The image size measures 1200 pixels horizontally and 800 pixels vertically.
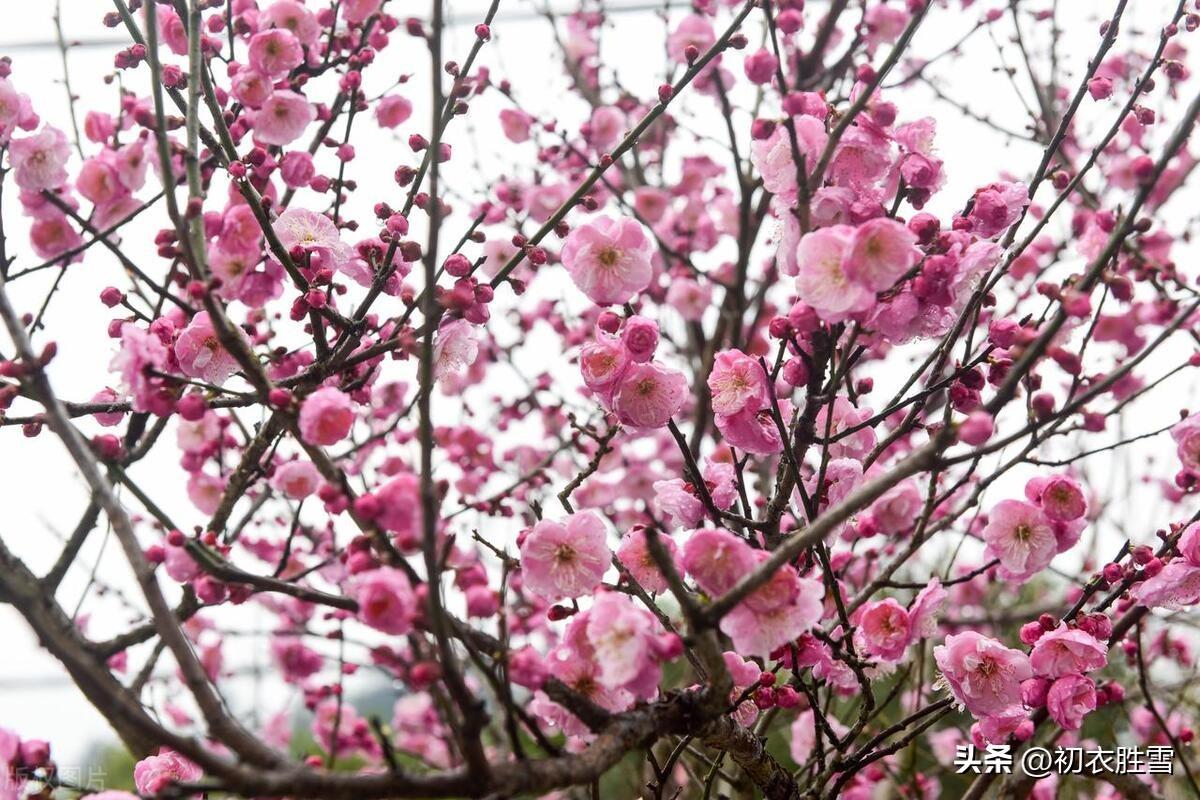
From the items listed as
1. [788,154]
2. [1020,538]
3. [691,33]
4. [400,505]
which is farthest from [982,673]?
[691,33]

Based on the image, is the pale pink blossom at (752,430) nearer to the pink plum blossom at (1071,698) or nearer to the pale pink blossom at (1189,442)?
the pink plum blossom at (1071,698)

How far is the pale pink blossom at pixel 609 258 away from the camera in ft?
6.53

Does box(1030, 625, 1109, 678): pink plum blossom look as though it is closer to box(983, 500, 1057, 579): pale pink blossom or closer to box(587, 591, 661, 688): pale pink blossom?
box(983, 500, 1057, 579): pale pink blossom

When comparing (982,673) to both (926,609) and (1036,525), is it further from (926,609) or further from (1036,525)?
(1036,525)

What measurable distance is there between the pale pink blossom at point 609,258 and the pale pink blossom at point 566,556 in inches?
21.5

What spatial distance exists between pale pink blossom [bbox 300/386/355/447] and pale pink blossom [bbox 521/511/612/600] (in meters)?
0.42

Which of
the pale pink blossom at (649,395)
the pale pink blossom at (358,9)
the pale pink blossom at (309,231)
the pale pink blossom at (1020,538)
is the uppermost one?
the pale pink blossom at (358,9)

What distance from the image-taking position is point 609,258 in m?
2.02

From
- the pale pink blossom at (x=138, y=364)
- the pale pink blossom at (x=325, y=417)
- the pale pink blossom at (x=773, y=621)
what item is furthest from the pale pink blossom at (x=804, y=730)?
the pale pink blossom at (x=138, y=364)

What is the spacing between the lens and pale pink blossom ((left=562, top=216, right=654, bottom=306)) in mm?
1989

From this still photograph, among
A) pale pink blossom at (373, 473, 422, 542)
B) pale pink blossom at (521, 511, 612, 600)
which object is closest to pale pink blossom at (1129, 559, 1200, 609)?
pale pink blossom at (521, 511, 612, 600)

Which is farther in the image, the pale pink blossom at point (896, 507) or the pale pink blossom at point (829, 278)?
the pale pink blossom at point (896, 507)

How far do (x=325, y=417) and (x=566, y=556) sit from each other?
53 centimetres

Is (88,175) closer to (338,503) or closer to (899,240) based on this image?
(338,503)
